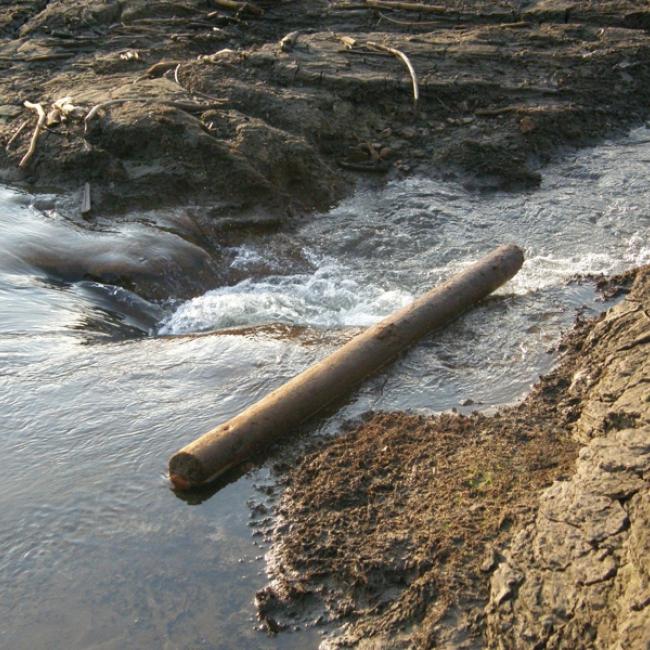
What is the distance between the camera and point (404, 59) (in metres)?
12.6

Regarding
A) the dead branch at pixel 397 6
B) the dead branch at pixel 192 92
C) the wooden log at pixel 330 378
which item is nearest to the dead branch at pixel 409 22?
Answer: the dead branch at pixel 397 6

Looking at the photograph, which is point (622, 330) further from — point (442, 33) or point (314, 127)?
point (442, 33)

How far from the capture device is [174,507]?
4887 millimetres

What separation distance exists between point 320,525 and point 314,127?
7.67 meters

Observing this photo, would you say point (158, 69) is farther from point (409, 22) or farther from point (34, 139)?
point (409, 22)

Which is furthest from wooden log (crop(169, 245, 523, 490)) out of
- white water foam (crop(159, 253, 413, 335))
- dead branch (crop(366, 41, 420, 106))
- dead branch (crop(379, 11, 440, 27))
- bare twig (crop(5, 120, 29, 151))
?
dead branch (crop(379, 11, 440, 27))

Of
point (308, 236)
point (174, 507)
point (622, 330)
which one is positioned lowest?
point (308, 236)

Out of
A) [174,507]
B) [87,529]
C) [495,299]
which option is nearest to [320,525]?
[174,507]

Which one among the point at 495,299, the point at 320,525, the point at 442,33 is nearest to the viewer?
the point at 320,525

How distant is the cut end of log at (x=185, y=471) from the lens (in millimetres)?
4926

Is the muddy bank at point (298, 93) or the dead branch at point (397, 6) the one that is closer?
the muddy bank at point (298, 93)

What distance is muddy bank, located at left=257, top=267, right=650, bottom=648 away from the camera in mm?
3449

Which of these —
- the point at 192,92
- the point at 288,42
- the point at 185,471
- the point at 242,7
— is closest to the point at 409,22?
the point at 288,42

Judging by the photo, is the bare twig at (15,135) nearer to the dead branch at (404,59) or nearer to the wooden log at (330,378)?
the dead branch at (404,59)
